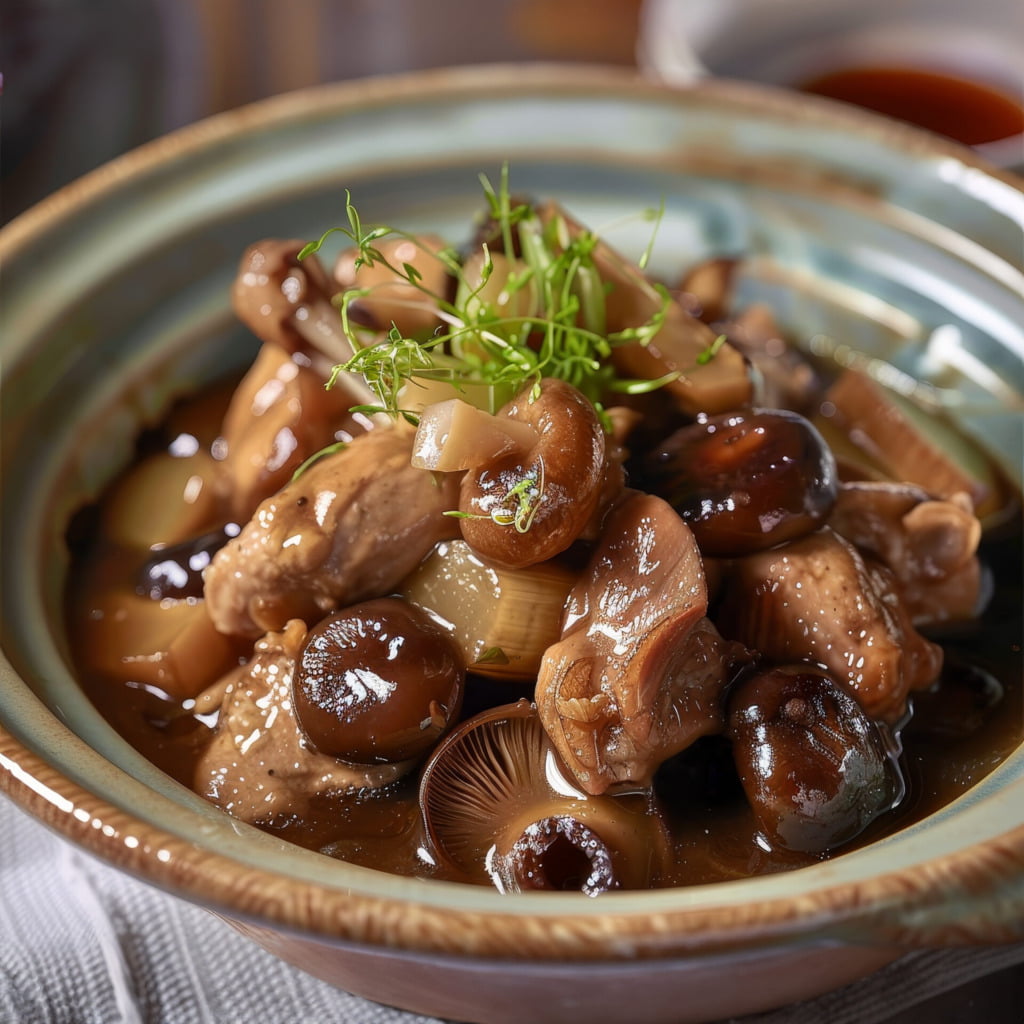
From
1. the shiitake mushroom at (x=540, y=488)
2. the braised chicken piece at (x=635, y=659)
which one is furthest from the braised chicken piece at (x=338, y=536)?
the braised chicken piece at (x=635, y=659)

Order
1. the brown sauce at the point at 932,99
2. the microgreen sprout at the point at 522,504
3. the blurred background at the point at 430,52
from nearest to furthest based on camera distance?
the microgreen sprout at the point at 522,504, the blurred background at the point at 430,52, the brown sauce at the point at 932,99

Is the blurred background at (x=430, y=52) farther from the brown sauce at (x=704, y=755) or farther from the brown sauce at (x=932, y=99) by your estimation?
the brown sauce at (x=704, y=755)

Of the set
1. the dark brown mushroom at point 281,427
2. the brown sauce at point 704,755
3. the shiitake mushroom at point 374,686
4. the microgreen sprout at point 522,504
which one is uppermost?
the microgreen sprout at point 522,504

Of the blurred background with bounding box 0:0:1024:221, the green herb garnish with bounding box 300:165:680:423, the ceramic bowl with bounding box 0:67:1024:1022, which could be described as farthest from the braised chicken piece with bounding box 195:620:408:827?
the blurred background with bounding box 0:0:1024:221

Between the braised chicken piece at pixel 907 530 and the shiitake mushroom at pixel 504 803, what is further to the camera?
the braised chicken piece at pixel 907 530

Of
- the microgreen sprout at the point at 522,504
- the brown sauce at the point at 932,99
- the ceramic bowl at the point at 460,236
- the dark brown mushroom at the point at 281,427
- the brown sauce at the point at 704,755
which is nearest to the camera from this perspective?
the ceramic bowl at the point at 460,236

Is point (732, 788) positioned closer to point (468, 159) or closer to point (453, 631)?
point (453, 631)
